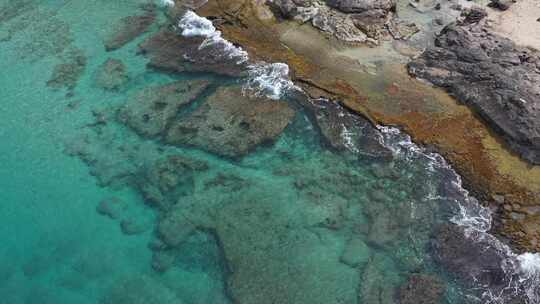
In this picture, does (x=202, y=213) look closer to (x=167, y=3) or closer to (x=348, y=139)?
(x=348, y=139)

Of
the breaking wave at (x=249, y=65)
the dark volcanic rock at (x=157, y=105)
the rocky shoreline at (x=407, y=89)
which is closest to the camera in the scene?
the rocky shoreline at (x=407, y=89)

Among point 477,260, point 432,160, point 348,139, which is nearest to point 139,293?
point 348,139

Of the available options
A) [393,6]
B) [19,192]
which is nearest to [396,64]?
[393,6]

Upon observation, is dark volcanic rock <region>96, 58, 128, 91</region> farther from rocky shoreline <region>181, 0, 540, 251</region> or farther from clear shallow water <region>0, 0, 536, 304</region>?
rocky shoreline <region>181, 0, 540, 251</region>

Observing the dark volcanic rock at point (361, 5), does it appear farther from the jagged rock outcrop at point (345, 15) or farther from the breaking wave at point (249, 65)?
the breaking wave at point (249, 65)

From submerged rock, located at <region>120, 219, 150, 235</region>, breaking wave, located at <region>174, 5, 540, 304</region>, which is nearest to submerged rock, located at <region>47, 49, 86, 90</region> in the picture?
breaking wave, located at <region>174, 5, 540, 304</region>

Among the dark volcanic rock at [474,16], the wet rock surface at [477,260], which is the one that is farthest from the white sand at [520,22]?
the wet rock surface at [477,260]
